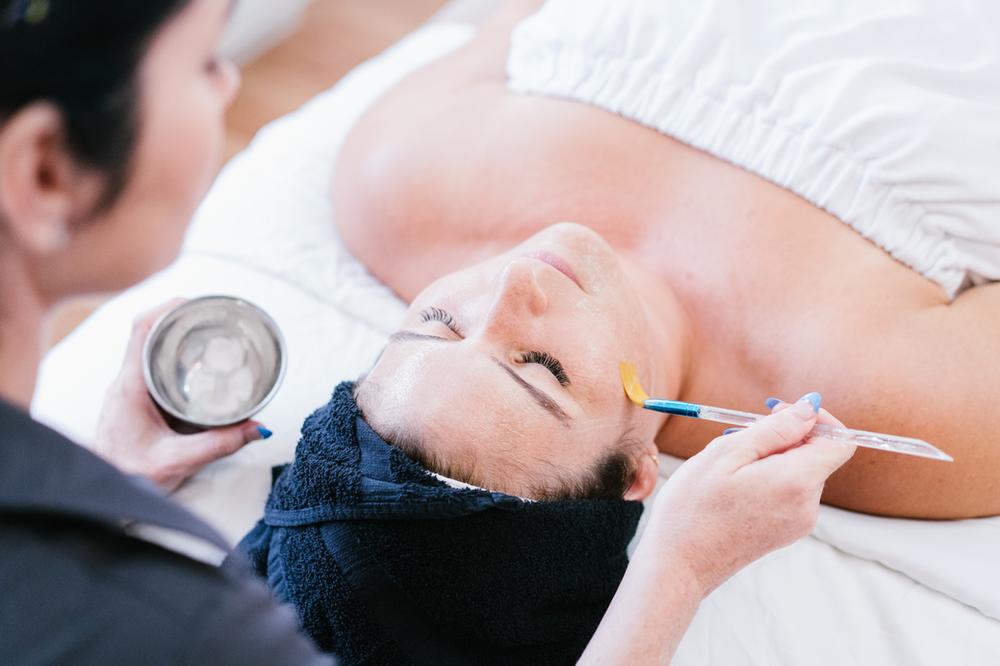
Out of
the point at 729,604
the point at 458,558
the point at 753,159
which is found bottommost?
the point at 729,604

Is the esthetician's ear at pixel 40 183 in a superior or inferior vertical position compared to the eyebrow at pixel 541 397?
superior

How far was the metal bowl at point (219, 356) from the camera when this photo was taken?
3.69ft

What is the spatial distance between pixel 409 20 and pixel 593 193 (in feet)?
5.82

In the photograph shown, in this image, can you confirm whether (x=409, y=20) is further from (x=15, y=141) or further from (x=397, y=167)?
(x=15, y=141)

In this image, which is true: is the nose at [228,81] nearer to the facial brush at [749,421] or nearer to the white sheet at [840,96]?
the facial brush at [749,421]

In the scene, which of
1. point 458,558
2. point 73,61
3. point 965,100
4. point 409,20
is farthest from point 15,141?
point 409,20

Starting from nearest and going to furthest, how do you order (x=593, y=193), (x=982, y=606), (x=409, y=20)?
(x=982, y=606)
(x=593, y=193)
(x=409, y=20)

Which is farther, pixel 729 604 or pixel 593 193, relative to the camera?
pixel 593 193

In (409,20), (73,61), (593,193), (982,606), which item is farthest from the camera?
(409,20)

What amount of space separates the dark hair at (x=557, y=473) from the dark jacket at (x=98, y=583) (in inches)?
13.7

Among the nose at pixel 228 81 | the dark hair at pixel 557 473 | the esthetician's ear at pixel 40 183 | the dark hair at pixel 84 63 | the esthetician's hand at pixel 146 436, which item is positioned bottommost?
the esthetician's hand at pixel 146 436

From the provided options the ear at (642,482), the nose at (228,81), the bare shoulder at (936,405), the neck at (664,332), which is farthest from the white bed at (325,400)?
the nose at (228,81)

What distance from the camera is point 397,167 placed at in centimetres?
132

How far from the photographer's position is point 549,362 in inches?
37.2
